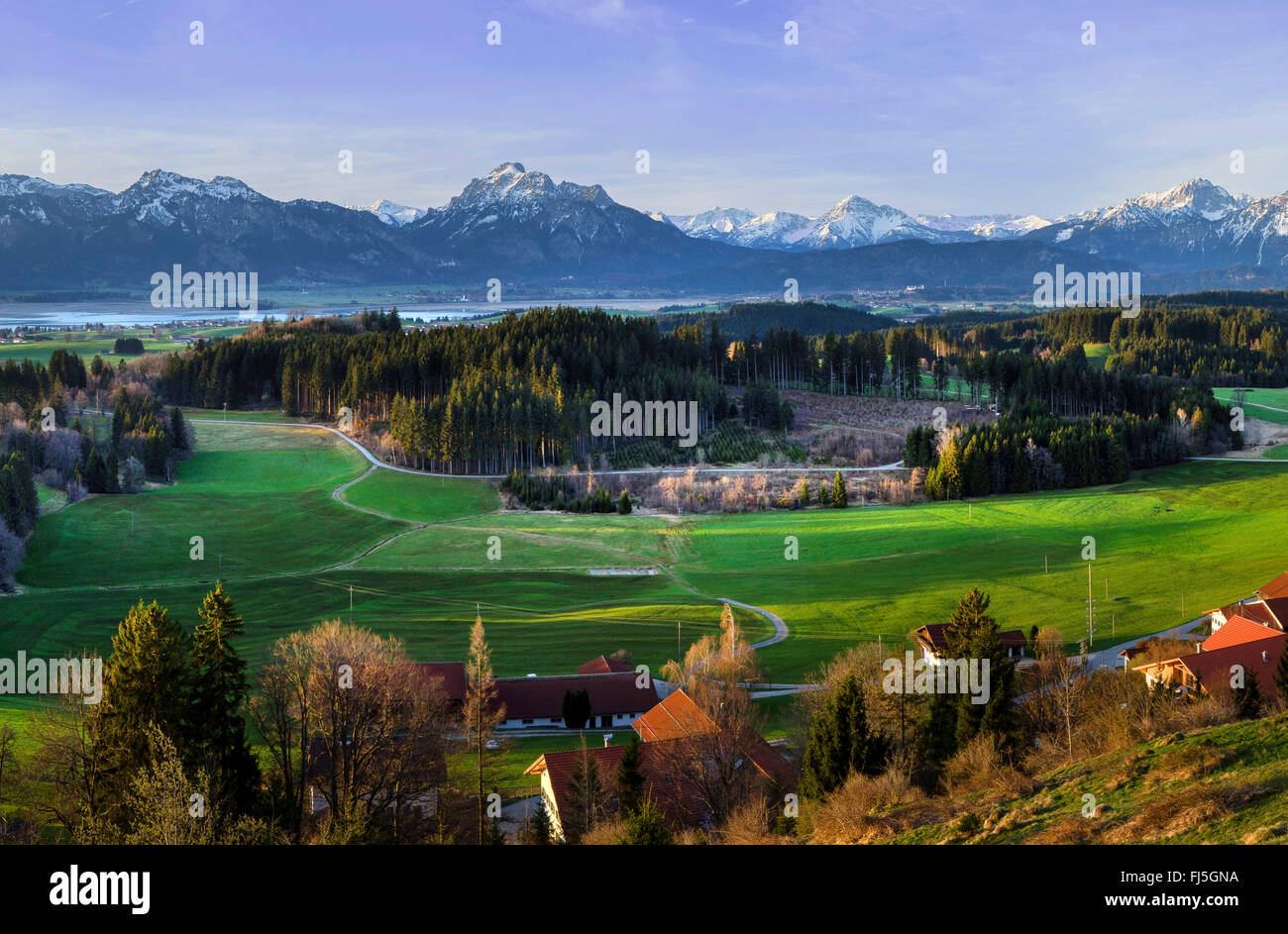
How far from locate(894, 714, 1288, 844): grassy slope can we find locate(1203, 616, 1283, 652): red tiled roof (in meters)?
25.5

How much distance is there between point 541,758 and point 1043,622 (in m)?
34.3

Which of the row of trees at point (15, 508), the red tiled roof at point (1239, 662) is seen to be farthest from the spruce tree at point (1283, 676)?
the row of trees at point (15, 508)

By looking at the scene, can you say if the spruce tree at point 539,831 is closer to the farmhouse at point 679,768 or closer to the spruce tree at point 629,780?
the farmhouse at point 679,768

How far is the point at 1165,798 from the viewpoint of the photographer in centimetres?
1575

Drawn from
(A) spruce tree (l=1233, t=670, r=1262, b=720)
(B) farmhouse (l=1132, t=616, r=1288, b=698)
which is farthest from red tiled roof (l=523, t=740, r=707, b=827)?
(B) farmhouse (l=1132, t=616, r=1288, b=698)

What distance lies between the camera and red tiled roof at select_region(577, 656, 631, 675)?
161ft

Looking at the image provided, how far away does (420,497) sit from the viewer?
309 ft

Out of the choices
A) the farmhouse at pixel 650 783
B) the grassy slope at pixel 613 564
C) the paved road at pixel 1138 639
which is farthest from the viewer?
the grassy slope at pixel 613 564

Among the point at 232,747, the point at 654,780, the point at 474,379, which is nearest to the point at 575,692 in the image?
the point at 654,780

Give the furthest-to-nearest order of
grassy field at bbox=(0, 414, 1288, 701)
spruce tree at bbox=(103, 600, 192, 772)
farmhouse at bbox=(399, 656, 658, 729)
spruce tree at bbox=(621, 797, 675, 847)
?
grassy field at bbox=(0, 414, 1288, 701)
farmhouse at bbox=(399, 656, 658, 729)
spruce tree at bbox=(103, 600, 192, 772)
spruce tree at bbox=(621, 797, 675, 847)

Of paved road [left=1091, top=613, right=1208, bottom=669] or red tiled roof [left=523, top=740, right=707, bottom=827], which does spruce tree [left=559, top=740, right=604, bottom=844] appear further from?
paved road [left=1091, top=613, right=1208, bottom=669]

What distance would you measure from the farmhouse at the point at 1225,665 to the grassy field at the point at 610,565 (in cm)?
1038

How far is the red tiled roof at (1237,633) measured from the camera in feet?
142
